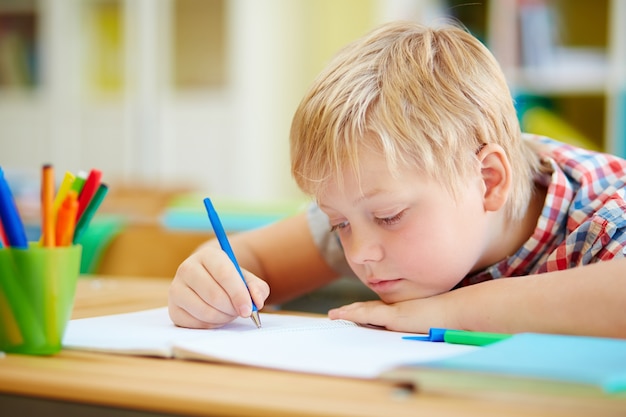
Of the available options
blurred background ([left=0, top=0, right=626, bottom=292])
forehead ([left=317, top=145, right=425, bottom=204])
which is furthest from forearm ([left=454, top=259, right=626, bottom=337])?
blurred background ([left=0, top=0, right=626, bottom=292])

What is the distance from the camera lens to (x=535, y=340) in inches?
24.8

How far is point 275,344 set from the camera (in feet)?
2.31

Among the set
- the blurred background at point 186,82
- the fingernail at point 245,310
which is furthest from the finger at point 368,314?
the blurred background at point 186,82

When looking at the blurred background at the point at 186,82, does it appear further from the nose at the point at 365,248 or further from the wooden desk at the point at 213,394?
the wooden desk at the point at 213,394

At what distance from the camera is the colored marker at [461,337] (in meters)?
0.69

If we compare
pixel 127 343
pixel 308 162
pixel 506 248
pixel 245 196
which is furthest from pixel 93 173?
pixel 245 196

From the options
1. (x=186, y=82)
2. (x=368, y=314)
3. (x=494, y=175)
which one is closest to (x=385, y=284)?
(x=368, y=314)

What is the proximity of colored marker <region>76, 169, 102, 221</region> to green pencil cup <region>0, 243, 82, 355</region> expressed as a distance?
45 millimetres

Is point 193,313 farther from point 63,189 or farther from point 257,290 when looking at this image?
point 63,189

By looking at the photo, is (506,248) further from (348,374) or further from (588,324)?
(348,374)

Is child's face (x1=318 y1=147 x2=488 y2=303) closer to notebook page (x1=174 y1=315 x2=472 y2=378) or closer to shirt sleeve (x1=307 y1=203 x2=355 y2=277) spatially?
notebook page (x1=174 y1=315 x2=472 y2=378)

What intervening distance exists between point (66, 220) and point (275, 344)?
0.65 feet

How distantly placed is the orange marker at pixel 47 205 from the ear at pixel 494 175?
459 mm

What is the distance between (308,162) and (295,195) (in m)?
3.21
